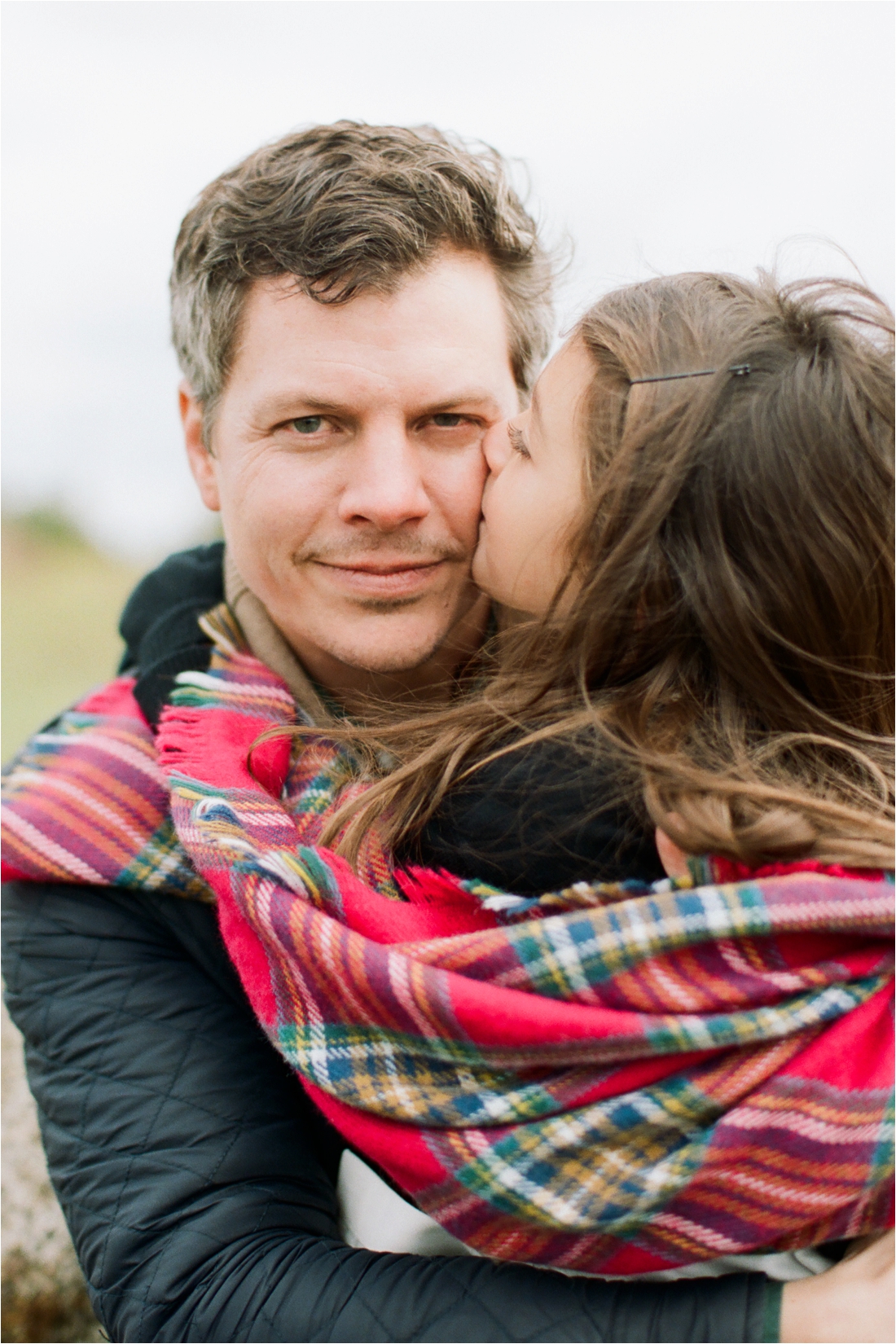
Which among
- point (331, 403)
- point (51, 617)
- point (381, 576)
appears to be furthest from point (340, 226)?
point (51, 617)

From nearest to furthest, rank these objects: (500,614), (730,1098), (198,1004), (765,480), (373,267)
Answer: (730,1098) → (765,480) → (198,1004) → (373,267) → (500,614)

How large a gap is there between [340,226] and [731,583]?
105 cm

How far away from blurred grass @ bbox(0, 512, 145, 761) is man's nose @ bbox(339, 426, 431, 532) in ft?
20.9

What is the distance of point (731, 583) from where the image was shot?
1.50 metres

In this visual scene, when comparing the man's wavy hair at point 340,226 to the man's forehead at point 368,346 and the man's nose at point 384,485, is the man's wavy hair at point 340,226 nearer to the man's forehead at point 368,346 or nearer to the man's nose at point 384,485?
the man's forehead at point 368,346

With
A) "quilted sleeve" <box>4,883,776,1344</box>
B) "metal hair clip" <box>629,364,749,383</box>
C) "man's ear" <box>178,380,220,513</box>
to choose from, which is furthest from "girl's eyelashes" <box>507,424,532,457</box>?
"quilted sleeve" <box>4,883,776,1344</box>

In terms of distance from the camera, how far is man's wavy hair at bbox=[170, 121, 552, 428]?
1937mm

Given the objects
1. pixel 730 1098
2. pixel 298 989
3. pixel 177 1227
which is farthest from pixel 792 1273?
pixel 177 1227

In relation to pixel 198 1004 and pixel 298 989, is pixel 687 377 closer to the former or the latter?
pixel 298 989

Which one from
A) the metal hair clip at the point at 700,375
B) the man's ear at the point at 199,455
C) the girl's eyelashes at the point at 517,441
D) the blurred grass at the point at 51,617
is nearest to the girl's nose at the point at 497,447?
the girl's eyelashes at the point at 517,441

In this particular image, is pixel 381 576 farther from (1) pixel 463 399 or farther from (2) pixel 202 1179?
(2) pixel 202 1179

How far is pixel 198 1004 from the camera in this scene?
1.79 metres

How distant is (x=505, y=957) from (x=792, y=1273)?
2.04ft


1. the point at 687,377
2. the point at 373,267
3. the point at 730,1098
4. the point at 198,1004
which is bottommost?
the point at 198,1004
